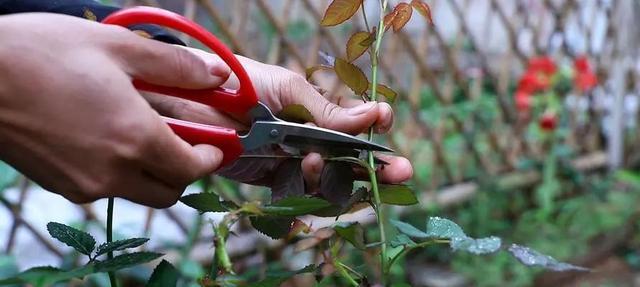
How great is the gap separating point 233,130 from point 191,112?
0.25 ft

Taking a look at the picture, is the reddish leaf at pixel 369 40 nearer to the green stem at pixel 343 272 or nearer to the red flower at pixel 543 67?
the green stem at pixel 343 272

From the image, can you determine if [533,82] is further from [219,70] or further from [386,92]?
[219,70]

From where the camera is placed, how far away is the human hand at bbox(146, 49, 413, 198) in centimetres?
66

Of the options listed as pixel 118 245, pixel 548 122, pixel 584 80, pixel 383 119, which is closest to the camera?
pixel 118 245

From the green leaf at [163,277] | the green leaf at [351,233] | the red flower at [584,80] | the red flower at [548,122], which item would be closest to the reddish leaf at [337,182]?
the green leaf at [351,233]

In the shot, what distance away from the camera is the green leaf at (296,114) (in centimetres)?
67

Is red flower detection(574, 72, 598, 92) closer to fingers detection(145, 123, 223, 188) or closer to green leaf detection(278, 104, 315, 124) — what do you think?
green leaf detection(278, 104, 315, 124)

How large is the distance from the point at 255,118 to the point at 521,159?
2.32 meters

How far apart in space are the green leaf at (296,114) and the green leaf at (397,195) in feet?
0.30

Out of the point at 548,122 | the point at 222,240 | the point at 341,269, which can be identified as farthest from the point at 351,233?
the point at 548,122

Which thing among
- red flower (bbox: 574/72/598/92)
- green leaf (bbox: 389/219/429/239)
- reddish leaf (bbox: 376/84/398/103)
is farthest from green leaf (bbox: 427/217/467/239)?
red flower (bbox: 574/72/598/92)

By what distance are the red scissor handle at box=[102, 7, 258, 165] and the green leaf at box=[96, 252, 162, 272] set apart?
105mm

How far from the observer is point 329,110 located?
0.71 meters

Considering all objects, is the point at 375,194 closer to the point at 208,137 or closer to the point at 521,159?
the point at 208,137
